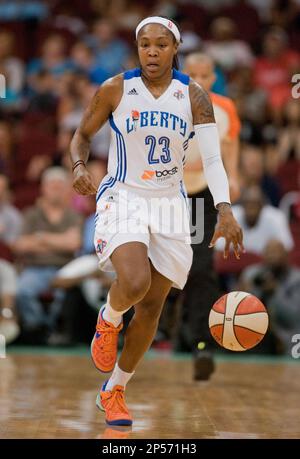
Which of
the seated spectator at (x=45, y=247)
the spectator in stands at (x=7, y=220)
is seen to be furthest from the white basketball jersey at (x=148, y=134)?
the spectator in stands at (x=7, y=220)

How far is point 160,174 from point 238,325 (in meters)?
1.02

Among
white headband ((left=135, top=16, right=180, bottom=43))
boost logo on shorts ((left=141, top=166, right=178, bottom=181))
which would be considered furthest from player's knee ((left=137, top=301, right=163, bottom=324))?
white headband ((left=135, top=16, right=180, bottom=43))

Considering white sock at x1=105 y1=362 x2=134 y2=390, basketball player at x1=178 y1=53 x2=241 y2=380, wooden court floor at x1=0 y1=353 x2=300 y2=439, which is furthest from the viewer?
basketball player at x1=178 y1=53 x2=241 y2=380

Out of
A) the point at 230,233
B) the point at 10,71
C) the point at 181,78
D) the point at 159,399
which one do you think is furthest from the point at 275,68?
the point at 230,233

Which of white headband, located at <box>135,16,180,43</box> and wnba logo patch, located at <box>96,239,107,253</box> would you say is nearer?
wnba logo patch, located at <box>96,239,107,253</box>

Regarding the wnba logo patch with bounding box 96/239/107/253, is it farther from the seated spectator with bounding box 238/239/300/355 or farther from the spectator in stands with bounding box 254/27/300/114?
the spectator in stands with bounding box 254/27/300/114

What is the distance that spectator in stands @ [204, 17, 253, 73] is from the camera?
1524 cm

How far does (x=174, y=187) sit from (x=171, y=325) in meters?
Answer: 4.45

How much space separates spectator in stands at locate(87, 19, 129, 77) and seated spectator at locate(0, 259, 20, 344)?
4.91 meters

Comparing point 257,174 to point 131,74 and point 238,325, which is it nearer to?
point 238,325

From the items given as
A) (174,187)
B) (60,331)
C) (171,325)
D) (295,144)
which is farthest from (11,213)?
(174,187)

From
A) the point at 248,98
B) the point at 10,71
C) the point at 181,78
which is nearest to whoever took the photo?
the point at 181,78

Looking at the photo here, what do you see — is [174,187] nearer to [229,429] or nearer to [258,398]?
[229,429]

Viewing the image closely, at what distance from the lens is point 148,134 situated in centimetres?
614
